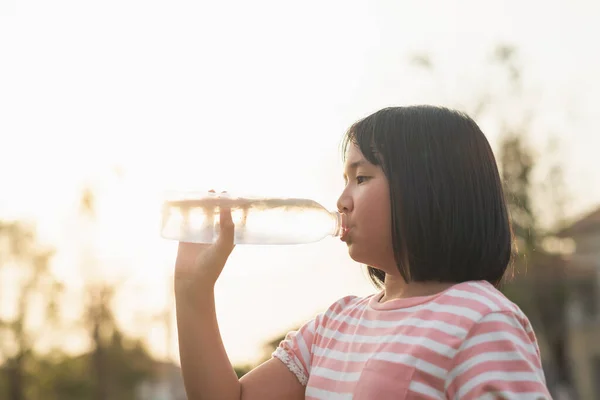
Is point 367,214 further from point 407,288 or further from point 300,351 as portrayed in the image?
point 300,351

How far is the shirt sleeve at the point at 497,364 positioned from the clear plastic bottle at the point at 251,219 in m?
0.53

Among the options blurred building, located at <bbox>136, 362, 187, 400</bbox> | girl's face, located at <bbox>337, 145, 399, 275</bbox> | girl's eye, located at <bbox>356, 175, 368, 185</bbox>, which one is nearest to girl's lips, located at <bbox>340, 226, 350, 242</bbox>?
girl's face, located at <bbox>337, 145, 399, 275</bbox>

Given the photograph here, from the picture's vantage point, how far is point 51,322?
41000 millimetres

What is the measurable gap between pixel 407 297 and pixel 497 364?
37 cm

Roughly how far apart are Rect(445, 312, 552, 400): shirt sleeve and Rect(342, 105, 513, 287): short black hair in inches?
9.9

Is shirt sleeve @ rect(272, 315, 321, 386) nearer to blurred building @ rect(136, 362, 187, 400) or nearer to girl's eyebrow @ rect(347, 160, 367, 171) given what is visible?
girl's eyebrow @ rect(347, 160, 367, 171)

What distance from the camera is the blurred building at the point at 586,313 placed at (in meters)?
38.2

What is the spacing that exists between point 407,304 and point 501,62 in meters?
25.2

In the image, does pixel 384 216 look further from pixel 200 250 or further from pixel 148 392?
pixel 148 392

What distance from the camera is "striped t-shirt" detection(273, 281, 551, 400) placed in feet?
6.17

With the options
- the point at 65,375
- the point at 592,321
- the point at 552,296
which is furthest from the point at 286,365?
the point at 65,375

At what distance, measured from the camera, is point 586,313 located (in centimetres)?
3947

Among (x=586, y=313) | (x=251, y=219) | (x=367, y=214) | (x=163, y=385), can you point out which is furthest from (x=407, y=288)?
(x=163, y=385)

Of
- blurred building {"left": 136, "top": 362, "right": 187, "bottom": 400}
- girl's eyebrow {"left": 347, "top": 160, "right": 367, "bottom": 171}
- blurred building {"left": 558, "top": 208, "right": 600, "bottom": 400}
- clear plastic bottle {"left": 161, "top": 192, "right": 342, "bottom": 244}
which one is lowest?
blurred building {"left": 136, "top": 362, "right": 187, "bottom": 400}
